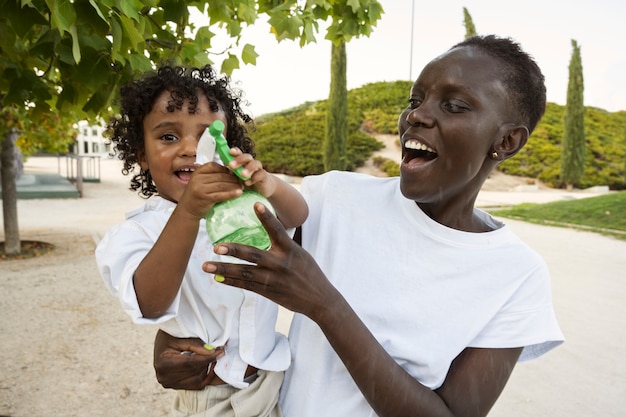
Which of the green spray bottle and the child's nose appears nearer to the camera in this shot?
the green spray bottle

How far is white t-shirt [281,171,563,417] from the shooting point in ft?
4.43

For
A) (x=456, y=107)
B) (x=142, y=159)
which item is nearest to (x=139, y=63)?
(x=142, y=159)

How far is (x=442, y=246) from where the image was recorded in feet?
4.67

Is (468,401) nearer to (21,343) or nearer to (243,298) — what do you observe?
(243,298)

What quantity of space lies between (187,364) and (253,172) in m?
0.62

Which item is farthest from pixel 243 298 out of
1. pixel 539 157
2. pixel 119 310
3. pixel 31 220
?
pixel 539 157

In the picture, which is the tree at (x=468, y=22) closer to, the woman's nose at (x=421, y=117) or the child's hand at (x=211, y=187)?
the woman's nose at (x=421, y=117)

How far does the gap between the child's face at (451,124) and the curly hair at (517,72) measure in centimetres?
3

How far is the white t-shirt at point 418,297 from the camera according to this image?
135 cm

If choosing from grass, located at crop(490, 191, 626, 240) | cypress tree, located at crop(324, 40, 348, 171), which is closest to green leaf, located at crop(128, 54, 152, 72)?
grass, located at crop(490, 191, 626, 240)

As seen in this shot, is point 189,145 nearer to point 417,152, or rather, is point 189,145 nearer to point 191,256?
point 191,256

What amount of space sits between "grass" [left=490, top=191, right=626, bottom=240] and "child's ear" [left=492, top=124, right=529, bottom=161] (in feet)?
35.6

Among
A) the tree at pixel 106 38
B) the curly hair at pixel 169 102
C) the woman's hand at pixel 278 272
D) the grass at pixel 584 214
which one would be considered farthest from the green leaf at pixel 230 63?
the grass at pixel 584 214

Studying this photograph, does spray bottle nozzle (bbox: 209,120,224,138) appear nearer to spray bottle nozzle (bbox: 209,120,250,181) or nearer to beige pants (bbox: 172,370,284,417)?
spray bottle nozzle (bbox: 209,120,250,181)
